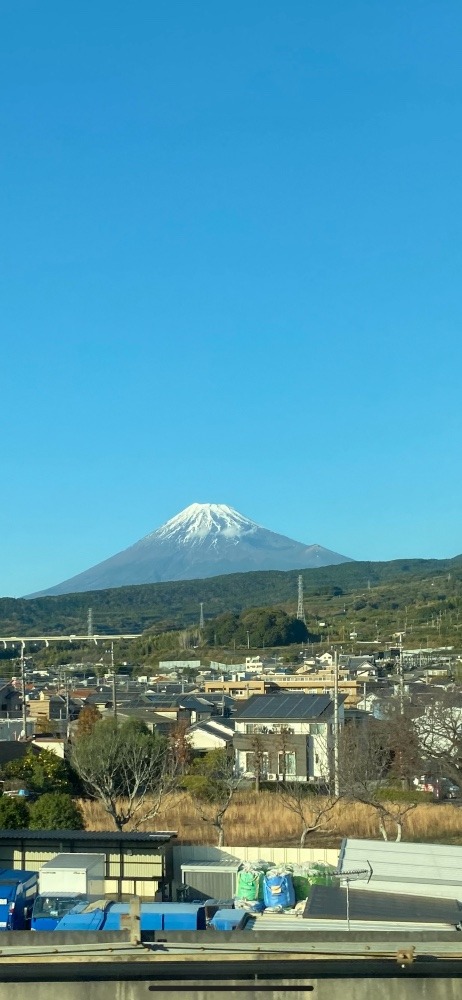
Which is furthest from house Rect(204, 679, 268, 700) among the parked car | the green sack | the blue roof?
the green sack

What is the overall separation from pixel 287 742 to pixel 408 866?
1461 centimetres

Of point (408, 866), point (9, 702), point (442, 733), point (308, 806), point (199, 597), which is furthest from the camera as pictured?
point (199, 597)

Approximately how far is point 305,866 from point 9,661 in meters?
54.0

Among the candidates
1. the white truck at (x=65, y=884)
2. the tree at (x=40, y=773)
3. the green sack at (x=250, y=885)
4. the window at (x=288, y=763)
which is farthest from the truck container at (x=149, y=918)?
the window at (x=288, y=763)

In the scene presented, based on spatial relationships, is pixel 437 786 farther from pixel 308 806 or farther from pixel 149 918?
pixel 149 918

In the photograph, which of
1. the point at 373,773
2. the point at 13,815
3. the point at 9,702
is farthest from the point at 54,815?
the point at 9,702

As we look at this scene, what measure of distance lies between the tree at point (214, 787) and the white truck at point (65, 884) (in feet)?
11.0

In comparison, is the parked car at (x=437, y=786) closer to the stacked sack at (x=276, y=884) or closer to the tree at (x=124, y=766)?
the tree at (x=124, y=766)

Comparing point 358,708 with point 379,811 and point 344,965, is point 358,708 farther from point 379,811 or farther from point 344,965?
point 344,965

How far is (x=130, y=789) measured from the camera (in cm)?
1869

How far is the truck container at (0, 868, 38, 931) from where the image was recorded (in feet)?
29.5

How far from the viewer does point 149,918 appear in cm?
793

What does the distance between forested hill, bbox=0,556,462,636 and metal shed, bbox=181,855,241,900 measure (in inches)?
2985

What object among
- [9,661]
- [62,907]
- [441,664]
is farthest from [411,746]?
[9,661]
